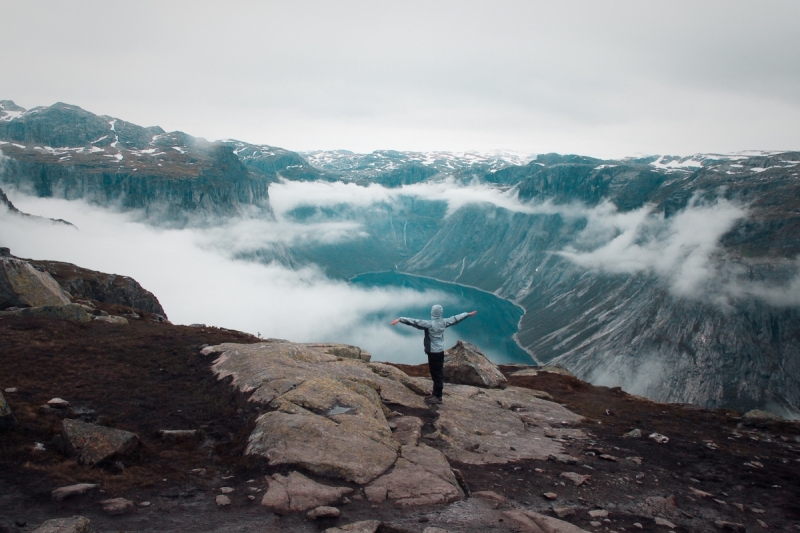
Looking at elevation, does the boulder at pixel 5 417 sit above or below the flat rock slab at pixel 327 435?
above

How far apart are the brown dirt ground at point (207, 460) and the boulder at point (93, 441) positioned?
320 mm

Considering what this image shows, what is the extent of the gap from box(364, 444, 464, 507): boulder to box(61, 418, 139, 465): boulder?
7733 millimetres

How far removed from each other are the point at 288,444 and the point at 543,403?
2133 cm

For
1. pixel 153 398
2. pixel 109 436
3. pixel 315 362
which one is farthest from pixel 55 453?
pixel 315 362

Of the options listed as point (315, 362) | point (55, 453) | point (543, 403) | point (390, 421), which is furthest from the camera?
point (543, 403)

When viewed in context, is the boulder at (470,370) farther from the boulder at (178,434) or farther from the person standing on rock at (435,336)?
the boulder at (178,434)

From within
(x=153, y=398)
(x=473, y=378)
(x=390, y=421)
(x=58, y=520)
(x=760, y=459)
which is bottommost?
(x=473, y=378)

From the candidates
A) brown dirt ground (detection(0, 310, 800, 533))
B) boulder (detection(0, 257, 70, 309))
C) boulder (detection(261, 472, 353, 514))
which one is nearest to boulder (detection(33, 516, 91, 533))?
brown dirt ground (detection(0, 310, 800, 533))

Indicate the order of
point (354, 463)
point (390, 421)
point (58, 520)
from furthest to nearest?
point (390, 421), point (354, 463), point (58, 520)

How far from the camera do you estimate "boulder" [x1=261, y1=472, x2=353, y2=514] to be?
12570mm

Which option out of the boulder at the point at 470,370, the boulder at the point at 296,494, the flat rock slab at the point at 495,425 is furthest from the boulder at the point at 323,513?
the boulder at the point at 470,370

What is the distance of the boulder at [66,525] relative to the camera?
9.97m

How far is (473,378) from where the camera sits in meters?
35.8

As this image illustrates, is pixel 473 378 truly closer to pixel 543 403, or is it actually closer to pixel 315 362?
pixel 543 403
